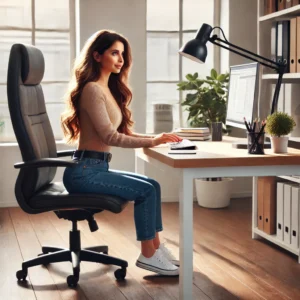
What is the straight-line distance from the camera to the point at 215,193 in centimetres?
513

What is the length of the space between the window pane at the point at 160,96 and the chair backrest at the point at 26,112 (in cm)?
231

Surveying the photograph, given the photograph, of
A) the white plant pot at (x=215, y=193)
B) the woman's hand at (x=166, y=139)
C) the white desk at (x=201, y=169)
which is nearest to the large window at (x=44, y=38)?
the white plant pot at (x=215, y=193)

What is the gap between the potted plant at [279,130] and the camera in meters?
2.86

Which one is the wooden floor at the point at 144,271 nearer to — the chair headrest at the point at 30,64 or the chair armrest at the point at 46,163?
the chair armrest at the point at 46,163

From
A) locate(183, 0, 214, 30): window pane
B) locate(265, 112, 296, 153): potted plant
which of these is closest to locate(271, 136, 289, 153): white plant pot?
locate(265, 112, 296, 153): potted plant

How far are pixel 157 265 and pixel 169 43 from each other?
2716 millimetres

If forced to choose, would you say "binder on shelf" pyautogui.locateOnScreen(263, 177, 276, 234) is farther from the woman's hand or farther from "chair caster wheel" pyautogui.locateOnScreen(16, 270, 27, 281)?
"chair caster wheel" pyautogui.locateOnScreen(16, 270, 27, 281)

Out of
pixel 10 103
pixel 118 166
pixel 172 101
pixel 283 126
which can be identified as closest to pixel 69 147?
pixel 118 166

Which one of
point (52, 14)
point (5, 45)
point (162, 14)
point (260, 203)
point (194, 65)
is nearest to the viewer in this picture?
point (260, 203)

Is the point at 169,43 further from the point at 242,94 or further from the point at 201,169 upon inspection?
the point at 201,169

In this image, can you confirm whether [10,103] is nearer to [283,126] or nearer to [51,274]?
[51,274]

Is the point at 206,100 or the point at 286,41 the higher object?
the point at 286,41

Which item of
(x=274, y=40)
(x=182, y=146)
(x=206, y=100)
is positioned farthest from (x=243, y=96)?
(x=206, y=100)

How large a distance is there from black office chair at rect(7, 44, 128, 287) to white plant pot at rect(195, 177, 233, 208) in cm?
192
